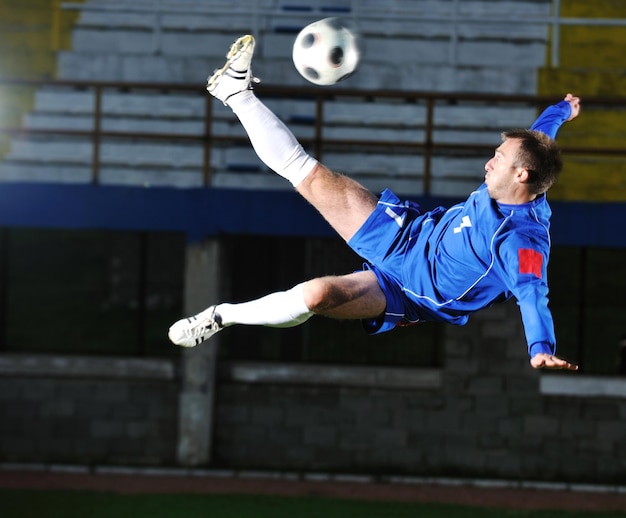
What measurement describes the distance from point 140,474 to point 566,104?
30.7 feet

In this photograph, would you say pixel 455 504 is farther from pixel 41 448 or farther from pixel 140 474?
pixel 41 448

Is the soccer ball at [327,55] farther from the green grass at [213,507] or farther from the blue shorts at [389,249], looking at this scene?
the green grass at [213,507]

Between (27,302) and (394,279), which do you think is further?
(27,302)

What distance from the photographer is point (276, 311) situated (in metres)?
6.64

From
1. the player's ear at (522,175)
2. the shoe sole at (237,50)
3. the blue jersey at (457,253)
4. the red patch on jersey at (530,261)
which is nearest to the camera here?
the red patch on jersey at (530,261)

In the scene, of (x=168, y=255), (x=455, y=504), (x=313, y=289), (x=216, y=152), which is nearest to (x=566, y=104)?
(x=313, y=289)

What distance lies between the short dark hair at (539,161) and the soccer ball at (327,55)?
1224 mm

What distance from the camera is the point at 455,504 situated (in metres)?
14.1

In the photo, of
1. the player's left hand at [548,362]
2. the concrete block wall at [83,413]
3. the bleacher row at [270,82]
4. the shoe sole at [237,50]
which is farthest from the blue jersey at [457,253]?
the concrete block wall at [83,413]

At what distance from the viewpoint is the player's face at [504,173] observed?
249 inches

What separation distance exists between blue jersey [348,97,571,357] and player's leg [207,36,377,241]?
0.37ft

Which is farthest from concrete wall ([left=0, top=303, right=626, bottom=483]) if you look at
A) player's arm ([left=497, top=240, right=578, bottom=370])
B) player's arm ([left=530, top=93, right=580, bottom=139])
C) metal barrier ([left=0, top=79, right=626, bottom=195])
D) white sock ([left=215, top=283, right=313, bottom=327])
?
player's arm ([left=497, top=240, right=578, bottom=370])

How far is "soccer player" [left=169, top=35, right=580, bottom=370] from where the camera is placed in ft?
20.7

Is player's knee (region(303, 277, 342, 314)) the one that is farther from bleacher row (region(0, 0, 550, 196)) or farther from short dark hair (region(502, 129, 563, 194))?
bleacher row (region(0, 0, 550, 196))
